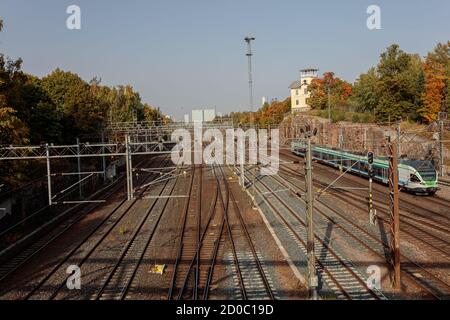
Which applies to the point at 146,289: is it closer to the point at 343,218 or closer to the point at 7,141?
the point at 343,218

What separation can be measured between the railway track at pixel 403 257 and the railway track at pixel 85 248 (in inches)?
430

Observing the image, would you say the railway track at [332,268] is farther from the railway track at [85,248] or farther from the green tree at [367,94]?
the green tree at [367,94]

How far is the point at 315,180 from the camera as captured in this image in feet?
129

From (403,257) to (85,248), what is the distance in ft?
44.7

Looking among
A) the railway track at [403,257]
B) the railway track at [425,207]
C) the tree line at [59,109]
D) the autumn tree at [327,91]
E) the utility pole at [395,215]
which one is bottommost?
the railway track at [403,257]

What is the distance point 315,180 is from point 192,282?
25.9 metres

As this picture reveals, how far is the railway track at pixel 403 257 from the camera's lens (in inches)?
544

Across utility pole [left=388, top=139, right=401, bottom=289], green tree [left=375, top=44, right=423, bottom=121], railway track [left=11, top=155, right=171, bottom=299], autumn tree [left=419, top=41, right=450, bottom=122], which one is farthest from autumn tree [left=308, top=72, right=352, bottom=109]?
utility pole [left=388, top=139, right=401, bottom=289]

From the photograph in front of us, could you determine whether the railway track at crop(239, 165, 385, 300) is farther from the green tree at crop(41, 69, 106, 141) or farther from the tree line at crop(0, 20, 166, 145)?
the green tree at crop(41, 69, 106, 141)

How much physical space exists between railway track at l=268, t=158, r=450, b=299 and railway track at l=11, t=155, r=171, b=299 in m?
10.9

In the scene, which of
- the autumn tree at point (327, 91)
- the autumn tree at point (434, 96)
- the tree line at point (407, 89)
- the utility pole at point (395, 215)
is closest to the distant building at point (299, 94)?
the autumn tree at point (327, 91)

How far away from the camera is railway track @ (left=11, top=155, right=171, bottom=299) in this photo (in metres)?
15.3

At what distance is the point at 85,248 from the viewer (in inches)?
800
